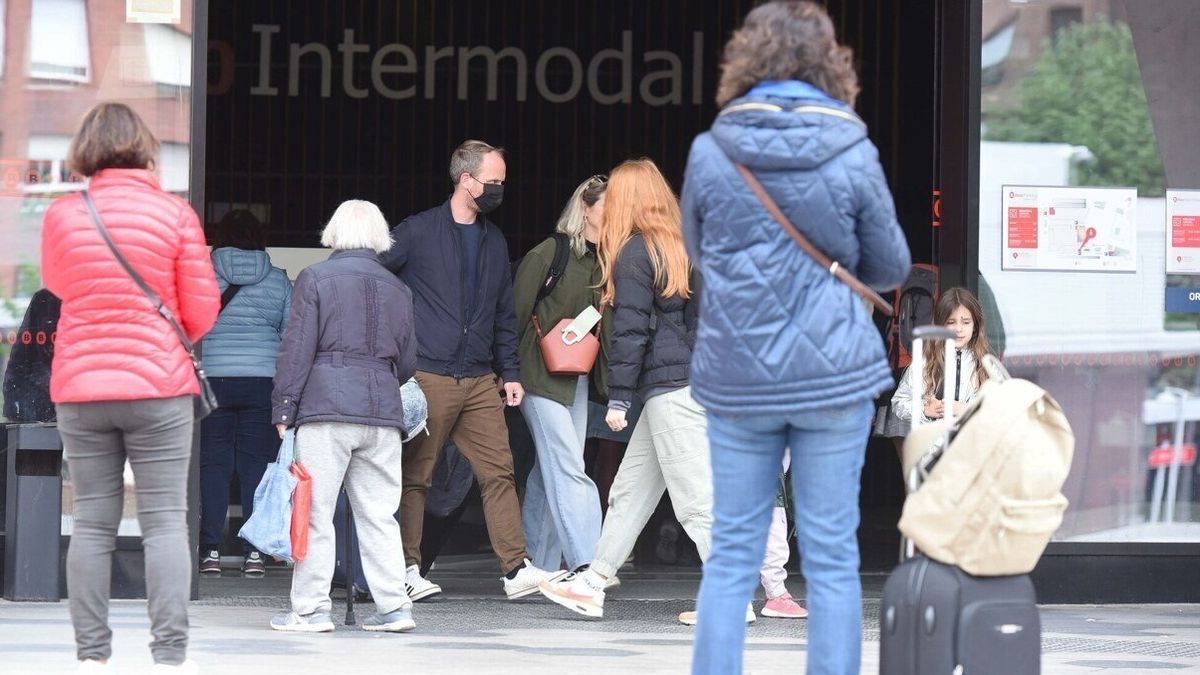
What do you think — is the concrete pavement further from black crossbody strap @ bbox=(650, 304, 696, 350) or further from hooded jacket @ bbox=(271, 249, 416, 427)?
black crossbody strap @ bbox=(650, 304, 696, 350)

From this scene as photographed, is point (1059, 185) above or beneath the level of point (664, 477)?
above

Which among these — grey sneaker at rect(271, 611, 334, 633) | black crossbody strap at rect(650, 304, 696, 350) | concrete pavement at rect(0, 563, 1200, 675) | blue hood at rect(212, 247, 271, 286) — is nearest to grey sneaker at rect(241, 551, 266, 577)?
concrete pavement at rect(0, 563, 1200, 675)

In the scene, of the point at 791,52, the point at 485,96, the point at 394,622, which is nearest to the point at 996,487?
the point at 791,52

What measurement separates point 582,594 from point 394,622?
0.76 meters

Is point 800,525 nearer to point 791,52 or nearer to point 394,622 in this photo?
point 791,52

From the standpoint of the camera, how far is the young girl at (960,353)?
6918 millimetres

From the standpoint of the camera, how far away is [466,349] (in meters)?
6.98

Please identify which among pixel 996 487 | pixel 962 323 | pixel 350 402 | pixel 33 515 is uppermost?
pixel 962 323

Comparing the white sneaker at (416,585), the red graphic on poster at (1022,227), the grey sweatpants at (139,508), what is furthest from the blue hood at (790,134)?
the red graphic on poster at (1022,227)

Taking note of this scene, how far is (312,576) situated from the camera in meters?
6.23

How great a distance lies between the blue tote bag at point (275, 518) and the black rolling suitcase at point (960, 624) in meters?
2.61

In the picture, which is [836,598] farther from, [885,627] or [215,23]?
[215,23]

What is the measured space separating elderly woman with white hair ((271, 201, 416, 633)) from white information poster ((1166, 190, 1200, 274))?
3.46 meters

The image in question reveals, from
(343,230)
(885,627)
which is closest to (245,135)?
(343,230)
